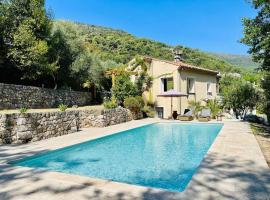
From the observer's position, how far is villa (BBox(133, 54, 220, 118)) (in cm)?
2300

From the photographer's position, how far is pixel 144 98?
24.7 m

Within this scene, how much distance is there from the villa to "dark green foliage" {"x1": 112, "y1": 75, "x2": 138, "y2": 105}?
8.10ft

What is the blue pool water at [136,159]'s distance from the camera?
7.31 metres

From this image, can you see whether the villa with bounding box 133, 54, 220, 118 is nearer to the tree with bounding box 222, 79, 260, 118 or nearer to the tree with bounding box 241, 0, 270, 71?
the tree with bounding box 222, 79, 260, 118

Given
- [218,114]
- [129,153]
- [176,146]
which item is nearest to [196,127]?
[218,114]

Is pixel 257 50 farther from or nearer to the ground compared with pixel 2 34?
nearer to the ground

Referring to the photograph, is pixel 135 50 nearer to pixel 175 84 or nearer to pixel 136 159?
pixel 175 84

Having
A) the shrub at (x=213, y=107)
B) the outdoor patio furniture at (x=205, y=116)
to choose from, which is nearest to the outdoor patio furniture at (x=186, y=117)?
the outdoor patio furniture at (x=205, y=116)

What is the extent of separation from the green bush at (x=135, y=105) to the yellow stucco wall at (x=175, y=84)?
209 centimetres

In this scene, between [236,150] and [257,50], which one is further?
[257,50]

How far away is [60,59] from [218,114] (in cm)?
1357

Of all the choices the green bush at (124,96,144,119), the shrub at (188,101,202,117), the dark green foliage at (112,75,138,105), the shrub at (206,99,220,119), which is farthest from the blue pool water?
the shrub at (206,99,220,119)

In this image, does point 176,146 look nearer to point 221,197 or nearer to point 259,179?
point 259,179

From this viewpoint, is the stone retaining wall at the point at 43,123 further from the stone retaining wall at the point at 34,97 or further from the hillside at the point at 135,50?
the hillside at the point at 135,50
